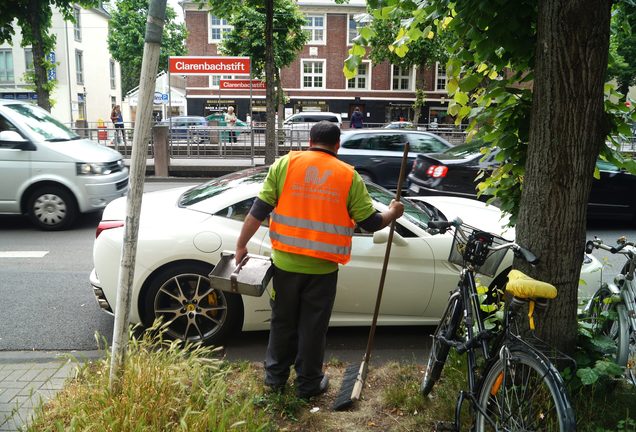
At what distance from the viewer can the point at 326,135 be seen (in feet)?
11.8

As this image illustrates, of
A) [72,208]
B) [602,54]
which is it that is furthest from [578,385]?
[72,208]

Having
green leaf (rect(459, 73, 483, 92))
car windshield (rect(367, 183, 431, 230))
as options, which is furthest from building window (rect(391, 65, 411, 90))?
green leaf (rect(459, 73, 483, 92))

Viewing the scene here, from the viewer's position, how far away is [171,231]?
4.83 metres

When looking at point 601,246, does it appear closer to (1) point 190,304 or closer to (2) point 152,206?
(1) point 190,304

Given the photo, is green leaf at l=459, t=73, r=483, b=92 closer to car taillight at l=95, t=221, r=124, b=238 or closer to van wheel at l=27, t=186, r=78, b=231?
car taillight at l=95, t=221, r=124, b=238

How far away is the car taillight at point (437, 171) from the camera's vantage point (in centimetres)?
1017

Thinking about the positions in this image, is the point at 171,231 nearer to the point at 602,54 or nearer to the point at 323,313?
the point at 323,313

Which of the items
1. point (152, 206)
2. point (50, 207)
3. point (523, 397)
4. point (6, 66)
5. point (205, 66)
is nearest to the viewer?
point (523, 397)

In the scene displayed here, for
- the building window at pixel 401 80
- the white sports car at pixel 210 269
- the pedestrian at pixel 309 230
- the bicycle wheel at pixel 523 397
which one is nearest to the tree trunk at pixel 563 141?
the bicycle wheel at pixel 523 397

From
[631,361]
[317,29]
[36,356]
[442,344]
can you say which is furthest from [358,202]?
[317,29]

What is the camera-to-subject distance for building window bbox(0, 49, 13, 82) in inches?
1676

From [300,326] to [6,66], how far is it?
153 feet

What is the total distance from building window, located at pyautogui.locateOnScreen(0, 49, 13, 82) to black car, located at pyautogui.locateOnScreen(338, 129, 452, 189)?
128 feet

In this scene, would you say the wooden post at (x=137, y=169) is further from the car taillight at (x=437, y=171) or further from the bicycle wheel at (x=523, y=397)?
the car taillight at (x=437, y=171)
